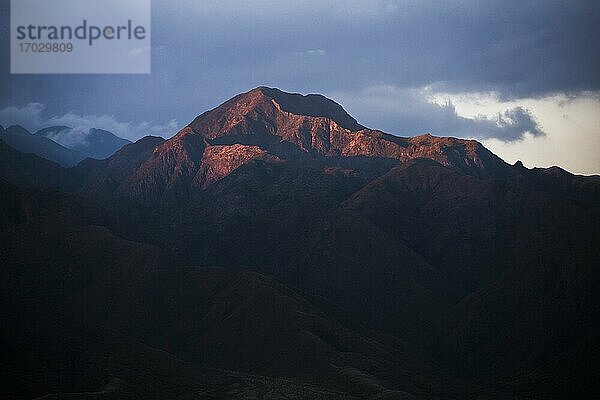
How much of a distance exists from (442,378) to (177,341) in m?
64.8

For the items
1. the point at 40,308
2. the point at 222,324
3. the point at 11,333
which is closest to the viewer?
the point at 11,333

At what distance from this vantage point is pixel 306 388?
15112cm

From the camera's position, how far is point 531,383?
175 m

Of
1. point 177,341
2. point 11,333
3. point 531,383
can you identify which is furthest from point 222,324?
point 531,383

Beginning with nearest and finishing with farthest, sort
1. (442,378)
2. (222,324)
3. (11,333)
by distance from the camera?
(11,333) → (442,378) → (222,324)

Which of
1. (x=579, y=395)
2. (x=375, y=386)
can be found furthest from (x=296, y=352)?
(x=579, y=395)

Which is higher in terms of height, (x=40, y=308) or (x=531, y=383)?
(x=40, y=308)

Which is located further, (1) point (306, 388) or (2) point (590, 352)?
(2) point (590, 352)

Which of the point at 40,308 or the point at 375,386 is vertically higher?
the point at 40,308

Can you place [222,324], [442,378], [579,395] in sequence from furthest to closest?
[222,324], [442,378], [579,395]

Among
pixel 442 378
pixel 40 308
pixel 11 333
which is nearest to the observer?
pixel 11 333

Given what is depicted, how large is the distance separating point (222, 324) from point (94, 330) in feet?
106

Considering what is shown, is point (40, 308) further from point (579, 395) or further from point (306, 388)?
point (579, 395)

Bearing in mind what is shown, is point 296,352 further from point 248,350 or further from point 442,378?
point 442,378
